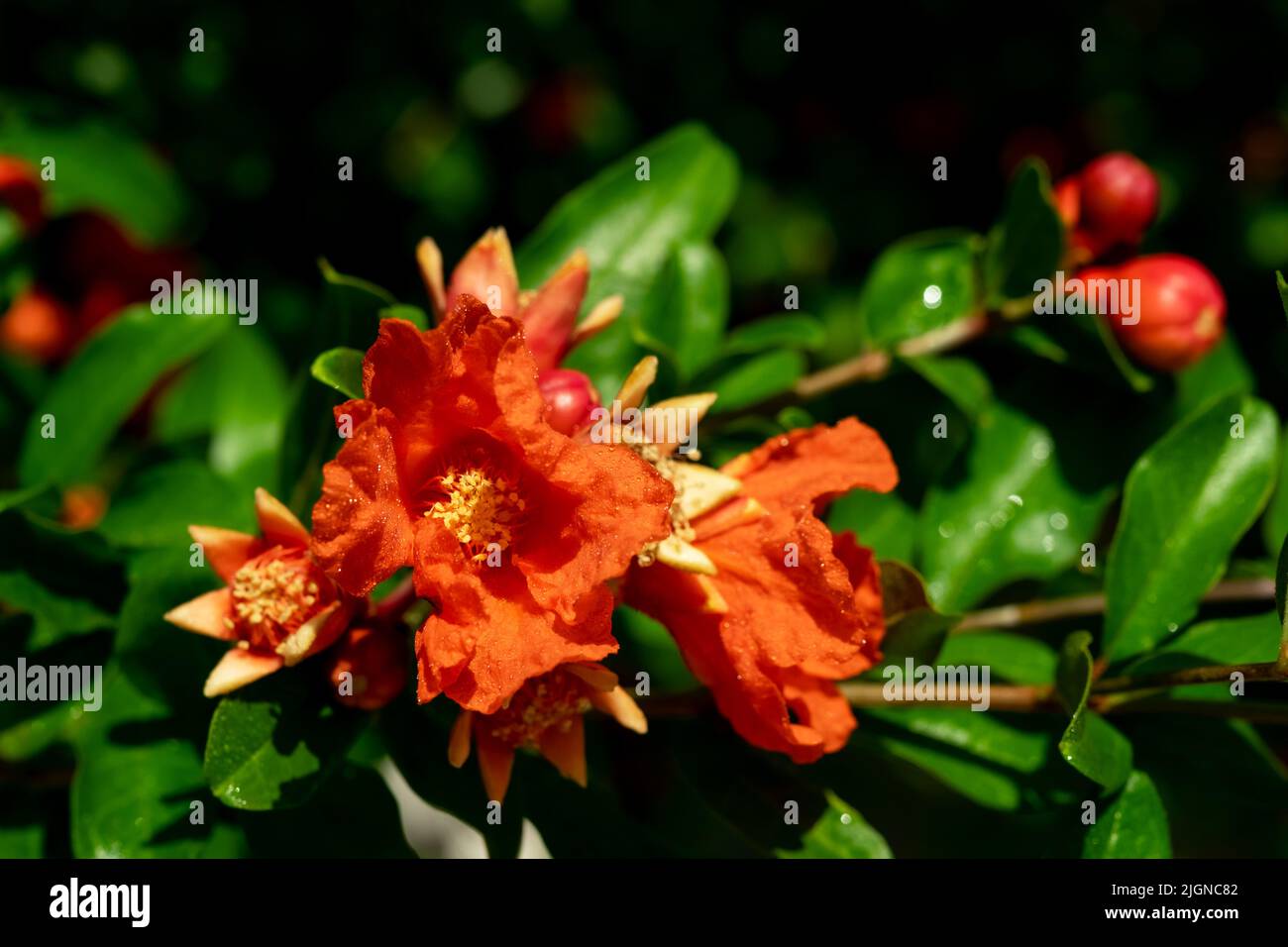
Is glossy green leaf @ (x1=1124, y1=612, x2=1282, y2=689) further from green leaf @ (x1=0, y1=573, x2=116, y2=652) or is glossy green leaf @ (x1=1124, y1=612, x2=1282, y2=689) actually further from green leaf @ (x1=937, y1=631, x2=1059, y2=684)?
green leaf @ (x1=0, y1=573, x2=116, y2=652)

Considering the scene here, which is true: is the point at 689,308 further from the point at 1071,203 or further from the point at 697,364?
the point at 1071,203

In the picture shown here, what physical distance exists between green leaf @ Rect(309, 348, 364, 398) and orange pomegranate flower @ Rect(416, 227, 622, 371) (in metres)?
0.20

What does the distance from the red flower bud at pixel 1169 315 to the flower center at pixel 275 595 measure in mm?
1516

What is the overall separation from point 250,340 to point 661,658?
4.19 feet

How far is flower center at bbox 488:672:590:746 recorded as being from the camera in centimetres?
151

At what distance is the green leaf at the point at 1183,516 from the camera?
190cm

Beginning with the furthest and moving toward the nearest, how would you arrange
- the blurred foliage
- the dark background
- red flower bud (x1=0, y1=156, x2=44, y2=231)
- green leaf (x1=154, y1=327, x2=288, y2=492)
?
the dark background
green leaf (x1=154, y1=327, x2=288, y2=492)
red flower bud (x1=0, y1=156, x2=44, y2=231)
the blurred foliage

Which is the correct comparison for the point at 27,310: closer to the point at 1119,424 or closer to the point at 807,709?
the point at 807,709

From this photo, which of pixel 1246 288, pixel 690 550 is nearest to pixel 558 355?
pixel 690 550

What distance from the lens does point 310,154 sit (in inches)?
128

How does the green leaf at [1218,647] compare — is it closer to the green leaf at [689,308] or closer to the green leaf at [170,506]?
the green leaf at [689,308]

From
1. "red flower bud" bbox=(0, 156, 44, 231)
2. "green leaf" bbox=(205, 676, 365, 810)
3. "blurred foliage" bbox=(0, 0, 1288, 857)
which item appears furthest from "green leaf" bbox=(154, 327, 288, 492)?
"green leaf" bbox=(205, 676, 365, 810)

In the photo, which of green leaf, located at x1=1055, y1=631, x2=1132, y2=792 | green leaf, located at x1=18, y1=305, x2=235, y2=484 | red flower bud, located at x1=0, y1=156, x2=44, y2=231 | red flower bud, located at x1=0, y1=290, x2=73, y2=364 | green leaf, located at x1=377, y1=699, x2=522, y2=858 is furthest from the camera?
red flower bud, located at x1=0, y1=290, x2=73, y2=364

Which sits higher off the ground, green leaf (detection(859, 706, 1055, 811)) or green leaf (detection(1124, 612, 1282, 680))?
green leaf (detection(1124, 612, 1282, 680))
